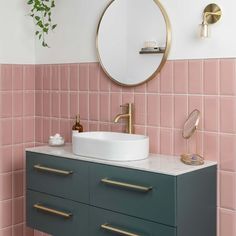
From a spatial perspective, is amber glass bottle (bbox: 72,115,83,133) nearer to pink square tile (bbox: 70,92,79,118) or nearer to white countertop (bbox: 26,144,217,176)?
pink square tile (bbox: 70,92,79,118)

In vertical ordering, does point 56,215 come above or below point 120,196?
below

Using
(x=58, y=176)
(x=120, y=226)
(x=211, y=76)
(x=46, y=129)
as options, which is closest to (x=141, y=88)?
(x=211, y=76)

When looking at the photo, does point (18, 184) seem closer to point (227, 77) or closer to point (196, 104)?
point (196, 104)

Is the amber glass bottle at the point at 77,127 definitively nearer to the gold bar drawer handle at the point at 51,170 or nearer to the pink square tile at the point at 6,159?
the gold bar drawer handle at the point at 51,170

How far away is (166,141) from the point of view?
234 cm

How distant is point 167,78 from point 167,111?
17 cm

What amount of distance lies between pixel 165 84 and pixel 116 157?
487mm

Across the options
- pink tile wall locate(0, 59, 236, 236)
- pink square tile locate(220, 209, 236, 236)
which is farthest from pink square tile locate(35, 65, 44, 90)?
pink square tile locate(220, 209, 236, 236)

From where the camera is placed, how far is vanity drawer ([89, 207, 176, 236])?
193cm

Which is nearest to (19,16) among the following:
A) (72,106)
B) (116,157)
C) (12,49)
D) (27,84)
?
(12,49)

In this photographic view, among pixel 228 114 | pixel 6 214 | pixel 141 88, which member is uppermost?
pixel 141 88

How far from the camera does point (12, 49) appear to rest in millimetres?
2943

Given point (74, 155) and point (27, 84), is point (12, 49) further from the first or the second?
point (74, 155)

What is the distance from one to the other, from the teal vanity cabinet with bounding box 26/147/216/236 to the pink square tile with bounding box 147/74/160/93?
363 millimetres
